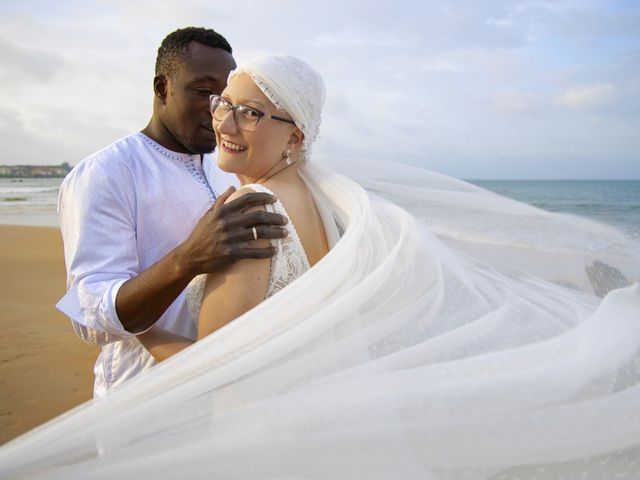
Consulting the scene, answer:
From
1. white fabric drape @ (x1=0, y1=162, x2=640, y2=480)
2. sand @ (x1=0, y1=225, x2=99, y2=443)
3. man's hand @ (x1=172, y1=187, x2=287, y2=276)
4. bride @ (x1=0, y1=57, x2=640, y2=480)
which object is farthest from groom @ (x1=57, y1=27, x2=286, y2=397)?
sand @ (x1=0, y1=225, x2=99, y2=443)

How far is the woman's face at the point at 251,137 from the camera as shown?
2.19 metres

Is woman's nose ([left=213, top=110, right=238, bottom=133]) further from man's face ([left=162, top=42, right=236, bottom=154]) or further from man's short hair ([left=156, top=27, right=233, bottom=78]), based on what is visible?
man's short hair ([left=156, top=27, right=233, bottom=78])

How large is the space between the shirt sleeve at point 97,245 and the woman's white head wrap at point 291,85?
70 cm

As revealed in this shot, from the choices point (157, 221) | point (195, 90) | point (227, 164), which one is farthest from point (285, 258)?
point (195, 90)

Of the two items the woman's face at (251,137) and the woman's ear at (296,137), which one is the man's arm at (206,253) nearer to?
the woman's face at (251,137)

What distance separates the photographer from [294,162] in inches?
93.2

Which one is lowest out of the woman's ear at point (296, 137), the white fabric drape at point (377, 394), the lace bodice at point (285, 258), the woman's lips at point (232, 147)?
the white fabric drape at point (377, 394)

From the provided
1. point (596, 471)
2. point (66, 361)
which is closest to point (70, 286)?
point (596, 471)

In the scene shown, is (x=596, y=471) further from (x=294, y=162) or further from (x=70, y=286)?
(x=70, y=286)

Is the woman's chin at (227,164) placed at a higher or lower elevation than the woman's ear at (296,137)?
lower

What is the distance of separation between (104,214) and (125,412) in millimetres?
1062

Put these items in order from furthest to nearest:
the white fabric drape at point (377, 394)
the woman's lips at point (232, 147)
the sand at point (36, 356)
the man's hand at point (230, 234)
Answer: the sand at point (36, 356) < the woman's lips at point (232, 147) < the man's hand at point (230, 234) < the white fabric drape at point (377, 394)

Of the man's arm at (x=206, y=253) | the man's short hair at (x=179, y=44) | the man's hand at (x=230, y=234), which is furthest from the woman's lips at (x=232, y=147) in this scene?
the man's short hair at (x=179, y=44)

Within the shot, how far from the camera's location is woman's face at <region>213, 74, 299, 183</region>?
219 centimetres
